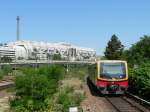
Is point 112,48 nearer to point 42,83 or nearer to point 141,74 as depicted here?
point 141,74

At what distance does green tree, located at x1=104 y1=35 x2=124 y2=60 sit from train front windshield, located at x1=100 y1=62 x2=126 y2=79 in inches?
2401

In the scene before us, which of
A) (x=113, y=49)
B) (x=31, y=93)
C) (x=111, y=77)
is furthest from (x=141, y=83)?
(x=113, y=49)

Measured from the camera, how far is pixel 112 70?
33.3 metres

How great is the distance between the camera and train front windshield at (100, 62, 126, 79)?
33.0m

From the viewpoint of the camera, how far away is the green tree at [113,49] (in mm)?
95688

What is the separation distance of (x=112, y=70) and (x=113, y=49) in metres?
63.9

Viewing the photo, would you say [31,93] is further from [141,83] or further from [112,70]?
[112,70]

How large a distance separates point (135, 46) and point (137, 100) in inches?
2023

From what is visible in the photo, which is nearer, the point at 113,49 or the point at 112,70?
the point at 112,70

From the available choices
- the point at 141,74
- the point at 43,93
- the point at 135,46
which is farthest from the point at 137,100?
the point at 135,46

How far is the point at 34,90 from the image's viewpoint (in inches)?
787

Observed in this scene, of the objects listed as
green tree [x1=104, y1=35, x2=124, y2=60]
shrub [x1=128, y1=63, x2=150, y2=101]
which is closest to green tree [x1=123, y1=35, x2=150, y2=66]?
green tree [x1=104, y1=35, x2=124, y2=60]

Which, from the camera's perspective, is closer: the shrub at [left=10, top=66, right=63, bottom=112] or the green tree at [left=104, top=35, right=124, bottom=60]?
the shrub at [left=10, top=66, right=63, bottom=112]

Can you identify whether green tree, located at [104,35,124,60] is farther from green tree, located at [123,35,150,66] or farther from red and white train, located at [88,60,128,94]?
red and white train, located at [88,60,128,94]
